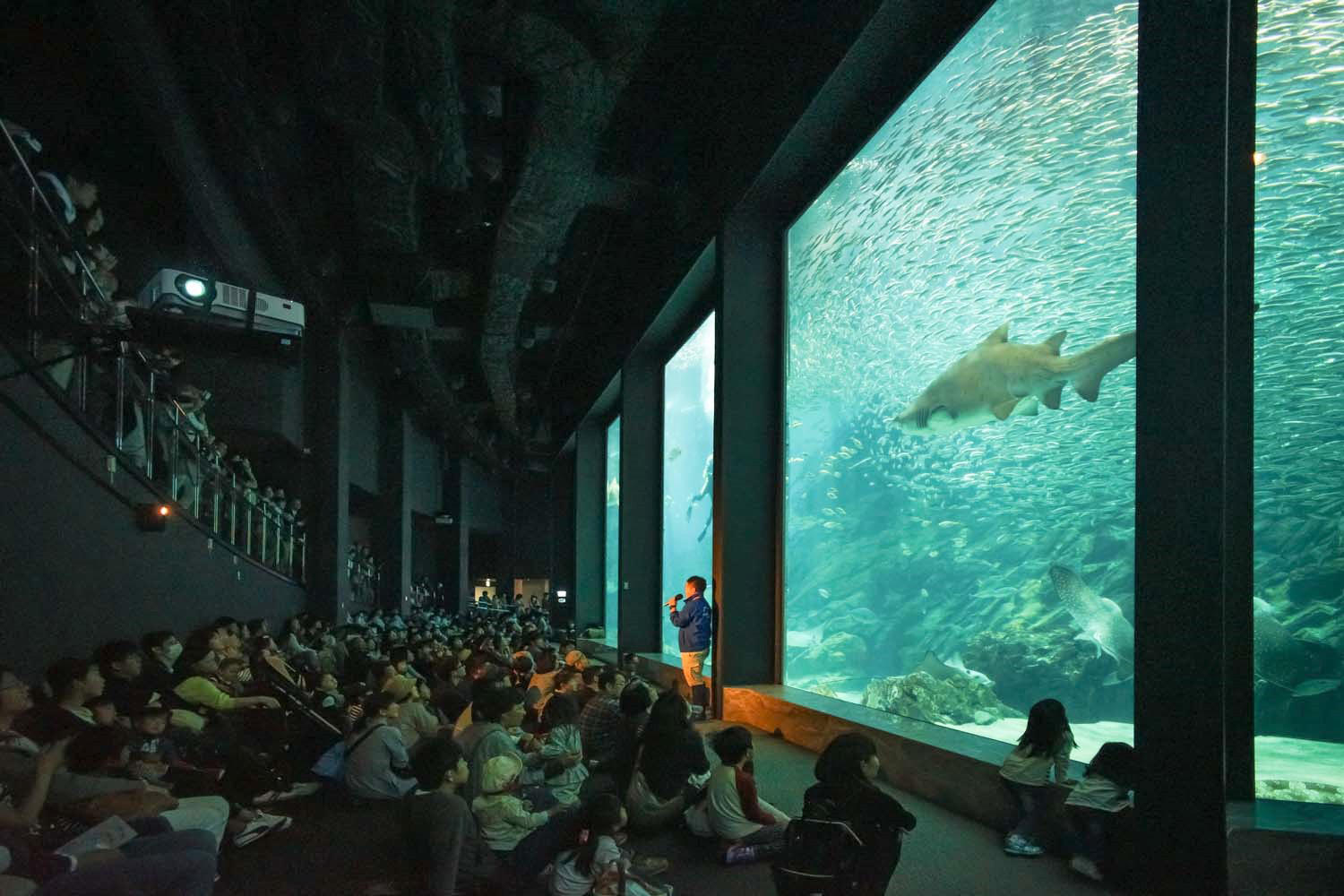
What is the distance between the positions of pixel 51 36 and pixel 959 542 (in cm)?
1182

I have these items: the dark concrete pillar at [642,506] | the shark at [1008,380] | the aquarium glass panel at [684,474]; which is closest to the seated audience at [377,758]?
the shark at [1008,380]

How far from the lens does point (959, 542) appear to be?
432 inches

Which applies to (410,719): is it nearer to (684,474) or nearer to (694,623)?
(694,623)

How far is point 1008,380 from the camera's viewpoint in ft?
20.6

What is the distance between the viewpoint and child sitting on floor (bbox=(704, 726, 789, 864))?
12.0 feet

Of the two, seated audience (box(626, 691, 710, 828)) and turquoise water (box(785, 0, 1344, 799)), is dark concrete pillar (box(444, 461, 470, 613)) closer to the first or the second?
turquoise water (box(785, 0, 1344, 799))

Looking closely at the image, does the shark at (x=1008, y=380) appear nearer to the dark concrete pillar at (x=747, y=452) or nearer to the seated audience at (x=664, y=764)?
the dark concrete pillar at (x=747, y=452)

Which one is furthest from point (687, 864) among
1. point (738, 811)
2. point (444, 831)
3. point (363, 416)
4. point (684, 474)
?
point (363, 416)

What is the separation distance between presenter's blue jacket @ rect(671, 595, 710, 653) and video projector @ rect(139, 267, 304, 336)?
6.69 meters

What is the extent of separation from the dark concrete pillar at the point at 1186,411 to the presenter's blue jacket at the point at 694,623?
4964 millimetres

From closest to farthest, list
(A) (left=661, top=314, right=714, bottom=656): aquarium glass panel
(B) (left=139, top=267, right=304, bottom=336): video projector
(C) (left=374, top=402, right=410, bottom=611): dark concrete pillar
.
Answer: (B) (left=139, top=267, right=304, bottom=336): video projector → (A) (left=661, top=314, right=714, bottom=656): aquarium glass panel → (C) (left=374, top=402, right=410, bottom=611): dark concrete pillar

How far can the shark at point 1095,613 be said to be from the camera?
7.71 metres

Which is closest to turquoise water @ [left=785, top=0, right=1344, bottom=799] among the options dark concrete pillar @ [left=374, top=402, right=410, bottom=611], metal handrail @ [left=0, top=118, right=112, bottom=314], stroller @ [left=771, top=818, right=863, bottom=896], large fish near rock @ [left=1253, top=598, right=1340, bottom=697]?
large fish near rock @ [left=1253, top=598, right=1340, bottom=697]

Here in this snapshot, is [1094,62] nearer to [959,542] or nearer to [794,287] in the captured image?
[794,287]
